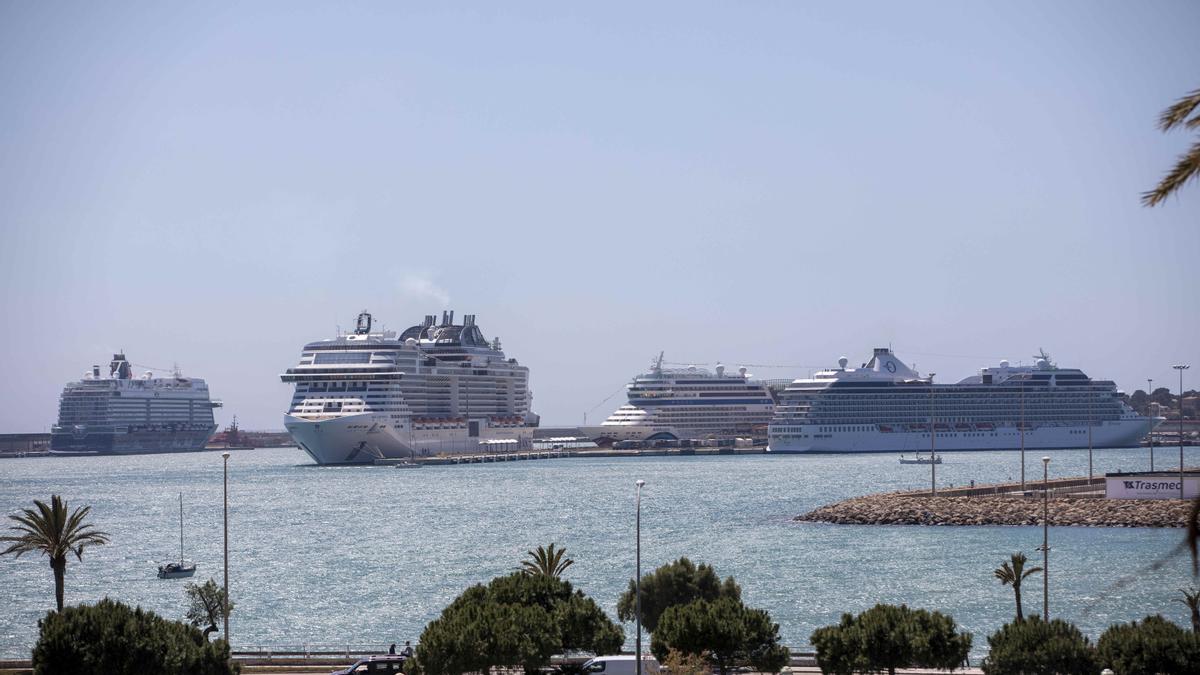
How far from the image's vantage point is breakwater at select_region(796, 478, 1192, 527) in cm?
6366

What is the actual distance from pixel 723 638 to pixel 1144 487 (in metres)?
45.7

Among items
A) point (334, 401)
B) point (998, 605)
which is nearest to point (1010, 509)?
point (998, 605)

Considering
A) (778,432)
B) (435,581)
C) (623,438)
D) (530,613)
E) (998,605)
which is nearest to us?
(530,613)

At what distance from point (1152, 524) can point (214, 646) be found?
46.5m

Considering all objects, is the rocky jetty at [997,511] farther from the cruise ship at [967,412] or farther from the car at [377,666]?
the cruise ship at [967,412]

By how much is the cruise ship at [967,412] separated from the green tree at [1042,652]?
120023 mm

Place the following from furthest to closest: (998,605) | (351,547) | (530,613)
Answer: (351,547)
(998,605)
(530,613)

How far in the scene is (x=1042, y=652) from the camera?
24.9 m

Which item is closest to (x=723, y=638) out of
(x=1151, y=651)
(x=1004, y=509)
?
(x=1151, y=651)

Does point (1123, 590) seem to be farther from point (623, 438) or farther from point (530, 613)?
point (623, 438)

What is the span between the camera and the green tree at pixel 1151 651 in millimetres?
24188

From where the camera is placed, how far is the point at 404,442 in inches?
5207

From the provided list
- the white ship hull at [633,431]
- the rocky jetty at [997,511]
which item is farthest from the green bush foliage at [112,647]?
the white ship hull at [633,431]

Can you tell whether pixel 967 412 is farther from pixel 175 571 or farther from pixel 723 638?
pixel 723 638
